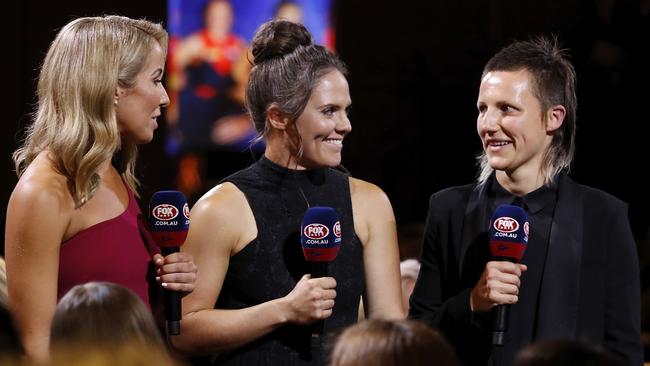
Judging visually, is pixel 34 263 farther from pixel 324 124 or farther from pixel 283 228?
pixel 324 124

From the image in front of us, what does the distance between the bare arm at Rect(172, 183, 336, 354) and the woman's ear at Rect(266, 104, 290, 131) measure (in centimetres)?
19

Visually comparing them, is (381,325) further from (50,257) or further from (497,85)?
(497,85)

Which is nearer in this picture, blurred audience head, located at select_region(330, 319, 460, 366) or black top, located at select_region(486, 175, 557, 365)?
blurred audience head, located at select_region(330, 319, 460, 366)

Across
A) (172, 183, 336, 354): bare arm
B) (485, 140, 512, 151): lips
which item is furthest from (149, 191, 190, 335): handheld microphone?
(485, 140, 512, 151): lips

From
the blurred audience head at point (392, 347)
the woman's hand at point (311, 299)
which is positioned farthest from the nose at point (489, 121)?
the blurred audience head at point (392, 347)

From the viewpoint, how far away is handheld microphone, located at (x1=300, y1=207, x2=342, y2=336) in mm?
2451

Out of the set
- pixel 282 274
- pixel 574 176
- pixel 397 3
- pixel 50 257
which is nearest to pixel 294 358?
pixel 282 274

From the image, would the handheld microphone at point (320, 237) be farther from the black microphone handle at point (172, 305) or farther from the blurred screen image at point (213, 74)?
the blurred screen image at point (213, 74)

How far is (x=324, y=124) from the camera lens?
2.68 metres

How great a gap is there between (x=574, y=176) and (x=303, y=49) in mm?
3129

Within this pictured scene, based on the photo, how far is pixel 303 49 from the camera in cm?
274

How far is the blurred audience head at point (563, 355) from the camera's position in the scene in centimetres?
166

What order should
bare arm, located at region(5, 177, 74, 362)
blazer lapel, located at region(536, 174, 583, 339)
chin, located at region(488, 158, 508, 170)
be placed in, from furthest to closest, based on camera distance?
chin, located at region(488, 158, 508, 170), blazer lapel, located at region(536, 174, 583, 339), bare arm, located at region(5, 177, 74, 362)

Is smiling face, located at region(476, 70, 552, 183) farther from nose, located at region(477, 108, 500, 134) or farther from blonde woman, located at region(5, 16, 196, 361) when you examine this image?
blonde woman, located at region(5, 16, 196, 361)
